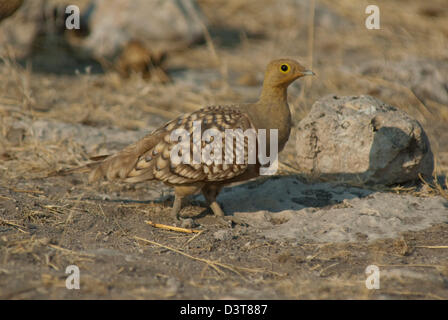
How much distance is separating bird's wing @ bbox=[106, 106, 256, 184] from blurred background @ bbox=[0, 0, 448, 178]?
132 cm

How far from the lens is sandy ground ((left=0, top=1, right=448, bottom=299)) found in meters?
3.43

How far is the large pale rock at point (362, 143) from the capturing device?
500cm

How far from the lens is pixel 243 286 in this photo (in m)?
3.44

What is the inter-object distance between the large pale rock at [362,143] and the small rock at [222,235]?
52.4 inches

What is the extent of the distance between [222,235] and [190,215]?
62cm

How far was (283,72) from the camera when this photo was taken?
4516 mm

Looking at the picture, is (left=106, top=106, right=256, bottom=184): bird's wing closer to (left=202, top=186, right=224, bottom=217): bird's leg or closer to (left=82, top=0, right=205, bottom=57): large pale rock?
(left=202, top=186, right=224, bottom=217): bird's leg

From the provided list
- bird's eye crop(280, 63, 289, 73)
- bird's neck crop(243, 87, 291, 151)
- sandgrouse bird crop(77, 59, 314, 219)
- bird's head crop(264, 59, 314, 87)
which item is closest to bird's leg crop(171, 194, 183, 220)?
sandgrouse bird crop(77, 59, 314, 219)

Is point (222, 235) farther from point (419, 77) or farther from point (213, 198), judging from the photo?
point (419, 77)

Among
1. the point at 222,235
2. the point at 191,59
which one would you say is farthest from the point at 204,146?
the point at 191,59

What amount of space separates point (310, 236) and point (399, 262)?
689mm

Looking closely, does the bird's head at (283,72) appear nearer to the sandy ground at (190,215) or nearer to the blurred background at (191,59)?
the sandy ground at (190,215)

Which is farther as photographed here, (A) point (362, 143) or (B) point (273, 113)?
(A) point (362, 143)
